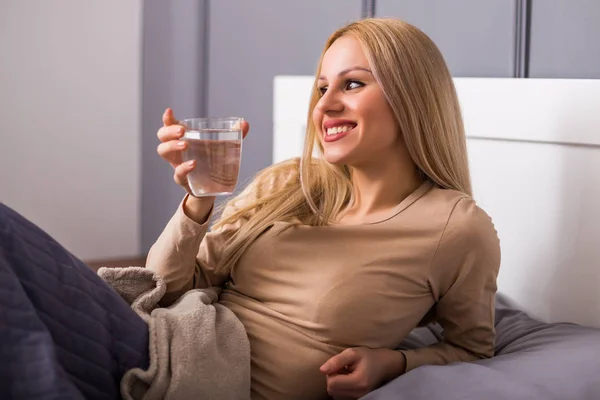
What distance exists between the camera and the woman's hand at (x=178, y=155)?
120 cm

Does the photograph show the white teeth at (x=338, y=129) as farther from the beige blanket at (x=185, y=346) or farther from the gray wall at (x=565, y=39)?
the gray wall at (x=565, y=39)

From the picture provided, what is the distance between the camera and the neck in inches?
56.1

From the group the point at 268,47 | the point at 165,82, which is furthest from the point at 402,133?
the point at 165,82

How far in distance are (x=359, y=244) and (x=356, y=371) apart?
21 centimetres

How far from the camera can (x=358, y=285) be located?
50.9 inches

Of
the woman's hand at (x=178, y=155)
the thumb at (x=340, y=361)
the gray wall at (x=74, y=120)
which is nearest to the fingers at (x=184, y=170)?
the woman's hand at (x=178, y=155)

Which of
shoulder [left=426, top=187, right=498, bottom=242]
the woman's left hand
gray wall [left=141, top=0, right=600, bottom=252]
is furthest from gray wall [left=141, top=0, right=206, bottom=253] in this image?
the woman's left hand

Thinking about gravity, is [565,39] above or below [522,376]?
above

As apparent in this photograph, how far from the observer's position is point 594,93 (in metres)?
1.46

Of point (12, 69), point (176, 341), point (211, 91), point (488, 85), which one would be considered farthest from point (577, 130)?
point (12, 69)

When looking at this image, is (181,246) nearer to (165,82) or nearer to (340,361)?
(340,361)

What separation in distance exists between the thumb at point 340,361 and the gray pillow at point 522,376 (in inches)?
2.7

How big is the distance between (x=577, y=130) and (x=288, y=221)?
531 mm

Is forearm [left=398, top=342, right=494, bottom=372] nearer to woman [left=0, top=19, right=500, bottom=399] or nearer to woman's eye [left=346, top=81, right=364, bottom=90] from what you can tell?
woman [left=0, top=19, right=500, bottom=399]
